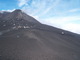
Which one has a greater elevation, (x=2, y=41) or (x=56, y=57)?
(x=2, y=41)

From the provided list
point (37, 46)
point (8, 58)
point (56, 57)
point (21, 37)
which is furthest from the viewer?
point (21, 37)

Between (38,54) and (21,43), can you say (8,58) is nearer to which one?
(38,54)

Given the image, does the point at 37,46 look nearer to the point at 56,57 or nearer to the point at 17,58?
the point at 56,57

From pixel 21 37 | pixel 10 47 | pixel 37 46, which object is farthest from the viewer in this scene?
pixel 21 37

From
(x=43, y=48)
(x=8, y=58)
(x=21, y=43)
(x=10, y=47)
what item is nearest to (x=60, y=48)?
(x=43, y=48)

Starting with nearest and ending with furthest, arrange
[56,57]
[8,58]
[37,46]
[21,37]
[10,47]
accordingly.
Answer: [8,58]
[56,57]
[10,47]
[37,46]
[21,37]

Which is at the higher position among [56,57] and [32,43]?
[32,43]

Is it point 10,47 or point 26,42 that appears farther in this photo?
point 26,42

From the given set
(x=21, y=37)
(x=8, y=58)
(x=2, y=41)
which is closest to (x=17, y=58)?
(x=8, y=58)

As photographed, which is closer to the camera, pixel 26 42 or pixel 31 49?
pixel 31 49
